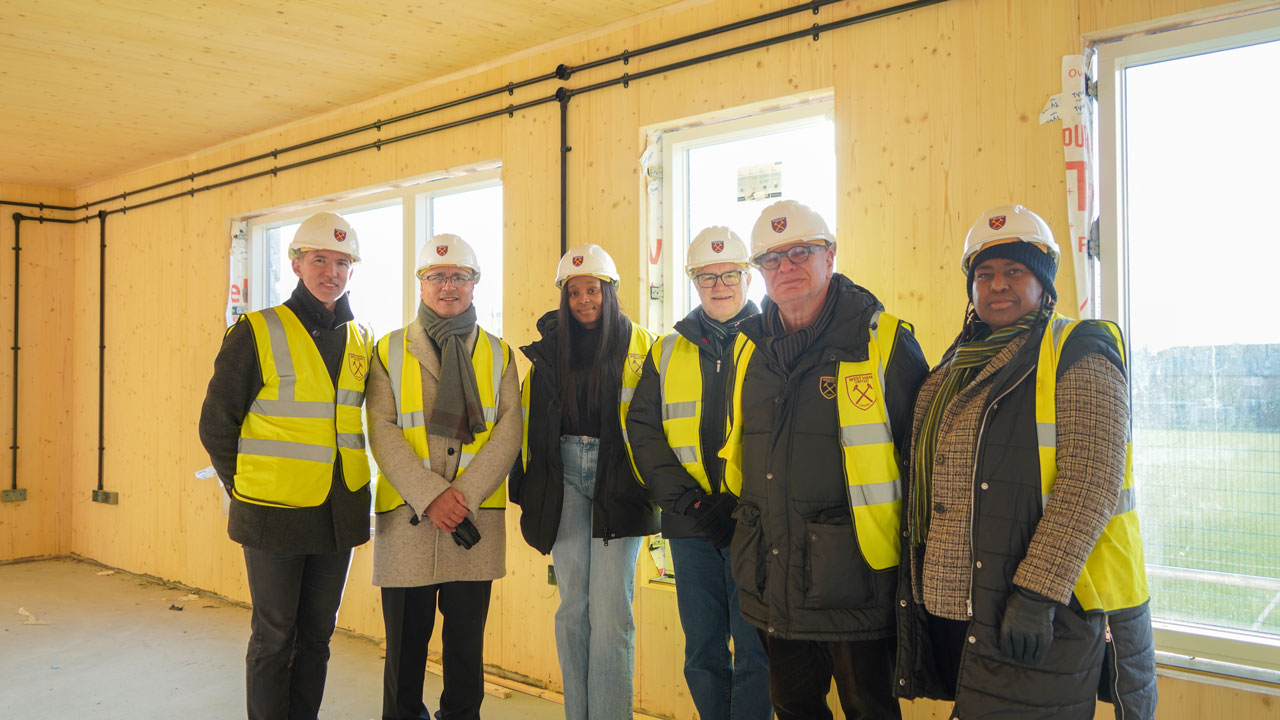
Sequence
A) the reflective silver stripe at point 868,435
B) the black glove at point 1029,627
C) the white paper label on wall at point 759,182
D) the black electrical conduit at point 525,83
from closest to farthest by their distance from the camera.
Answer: the black glove at point 1029,627 < the reflective silver stripe at point 868,435 < the black electrical conduit at point 525,83 < the white paper label on wall at point 759,182

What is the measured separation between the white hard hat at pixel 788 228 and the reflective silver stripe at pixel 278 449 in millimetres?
1629

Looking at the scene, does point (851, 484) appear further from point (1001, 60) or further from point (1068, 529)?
point (1001, 60)

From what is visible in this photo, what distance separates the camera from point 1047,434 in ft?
→ 5.73

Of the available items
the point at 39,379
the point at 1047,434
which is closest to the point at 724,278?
the point at 1047,434

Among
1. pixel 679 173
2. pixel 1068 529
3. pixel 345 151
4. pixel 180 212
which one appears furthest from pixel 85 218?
pixel 1068 529

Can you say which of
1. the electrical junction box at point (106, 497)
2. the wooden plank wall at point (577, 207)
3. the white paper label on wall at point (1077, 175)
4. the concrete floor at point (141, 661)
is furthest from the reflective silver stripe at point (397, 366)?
the electrical junction box at point (106, 497)

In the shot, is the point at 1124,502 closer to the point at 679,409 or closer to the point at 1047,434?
the point at 1047,434

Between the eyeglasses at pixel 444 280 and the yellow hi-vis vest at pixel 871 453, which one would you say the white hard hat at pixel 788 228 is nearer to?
the yellow hi-vis vest at pixel 871 453

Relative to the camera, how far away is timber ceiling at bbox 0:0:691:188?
3633mm

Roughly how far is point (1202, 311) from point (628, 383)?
5.92 ft

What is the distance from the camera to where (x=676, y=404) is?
8.52ft

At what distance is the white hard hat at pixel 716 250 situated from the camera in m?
2.76

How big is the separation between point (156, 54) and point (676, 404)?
11.3 ft

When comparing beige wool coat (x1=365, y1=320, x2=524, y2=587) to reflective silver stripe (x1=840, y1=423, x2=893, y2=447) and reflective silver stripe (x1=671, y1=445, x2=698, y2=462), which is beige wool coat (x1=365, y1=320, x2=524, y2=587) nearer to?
reflective silver stripe (x1=671, y1=445, x2=698, y2=462)
